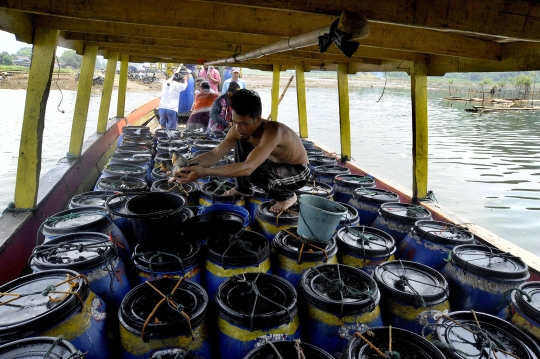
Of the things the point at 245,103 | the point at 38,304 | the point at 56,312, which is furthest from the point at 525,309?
the point at 38,304

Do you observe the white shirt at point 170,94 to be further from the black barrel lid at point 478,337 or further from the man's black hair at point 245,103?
the black barrel lid at point 478,337

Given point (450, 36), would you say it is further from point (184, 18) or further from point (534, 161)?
point (534, 161)

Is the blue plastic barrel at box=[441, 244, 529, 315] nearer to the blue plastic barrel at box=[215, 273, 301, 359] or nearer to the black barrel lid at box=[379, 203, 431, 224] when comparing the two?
the black barrel lid at box=[379, 203, 431, 224]

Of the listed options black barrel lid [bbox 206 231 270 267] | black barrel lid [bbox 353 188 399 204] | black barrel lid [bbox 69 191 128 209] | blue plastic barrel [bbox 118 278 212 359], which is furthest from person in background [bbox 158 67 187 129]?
blue plastic barrel [bbox 118 278 212 359]

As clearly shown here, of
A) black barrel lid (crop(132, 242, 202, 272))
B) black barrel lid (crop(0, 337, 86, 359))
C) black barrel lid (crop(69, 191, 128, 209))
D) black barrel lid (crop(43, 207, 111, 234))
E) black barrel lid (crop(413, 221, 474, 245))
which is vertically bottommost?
black barrel lid (crop(0, 337, 86, 359))

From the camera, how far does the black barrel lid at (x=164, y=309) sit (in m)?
2.07

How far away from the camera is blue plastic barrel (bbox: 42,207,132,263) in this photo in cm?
306

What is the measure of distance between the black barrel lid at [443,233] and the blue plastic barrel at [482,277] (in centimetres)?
21

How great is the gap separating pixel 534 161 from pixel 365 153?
772cm

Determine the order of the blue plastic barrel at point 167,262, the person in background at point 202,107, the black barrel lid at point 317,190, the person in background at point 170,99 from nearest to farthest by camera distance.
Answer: the blue plastic barrel at point 167,262 → the black barrel lid at point 317,190 → the person in background at point 202,107 → the person in background at point 170,99

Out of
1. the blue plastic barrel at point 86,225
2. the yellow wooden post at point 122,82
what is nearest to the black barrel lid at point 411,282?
the blue plastic barrel at point 86,225

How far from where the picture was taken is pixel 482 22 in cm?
244

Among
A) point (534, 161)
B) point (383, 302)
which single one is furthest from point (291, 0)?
point (534, 161)

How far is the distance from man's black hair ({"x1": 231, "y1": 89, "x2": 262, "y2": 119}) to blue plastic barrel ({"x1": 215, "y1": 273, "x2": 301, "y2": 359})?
1.82 m
